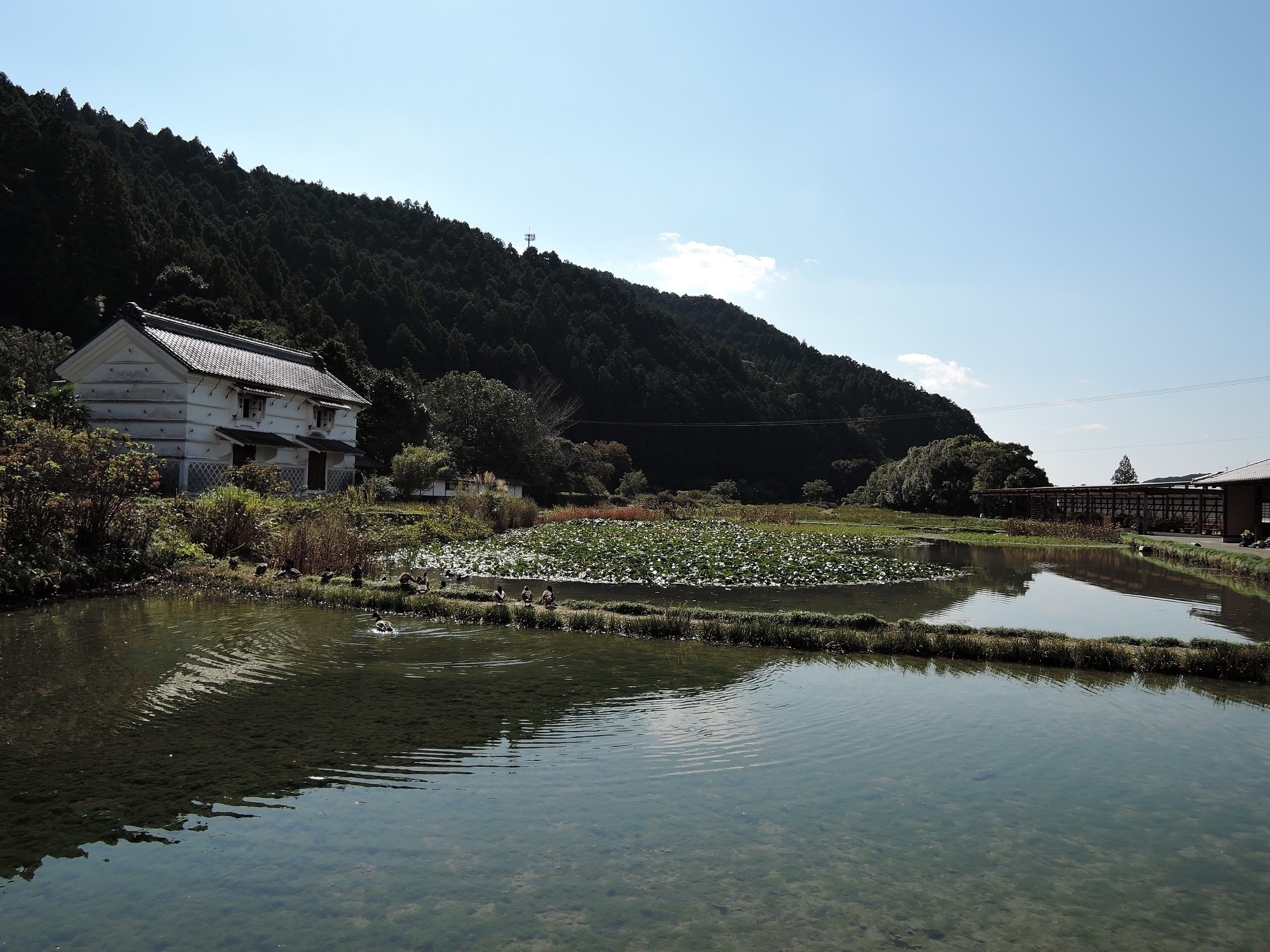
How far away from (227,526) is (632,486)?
5076cm

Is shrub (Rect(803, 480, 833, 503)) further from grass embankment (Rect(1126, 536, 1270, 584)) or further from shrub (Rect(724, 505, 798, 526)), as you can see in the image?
grass embankment (Rect(1126, 536, 1270, 584))

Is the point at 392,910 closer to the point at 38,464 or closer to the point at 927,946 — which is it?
the point at 927,946

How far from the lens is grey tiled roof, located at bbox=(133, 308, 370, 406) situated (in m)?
32.9

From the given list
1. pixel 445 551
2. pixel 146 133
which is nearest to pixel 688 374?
pixel 146 133

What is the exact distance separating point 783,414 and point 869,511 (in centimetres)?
4643

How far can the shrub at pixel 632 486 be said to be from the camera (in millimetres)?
67125

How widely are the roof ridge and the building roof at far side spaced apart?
43.9m

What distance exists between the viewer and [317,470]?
39500mm

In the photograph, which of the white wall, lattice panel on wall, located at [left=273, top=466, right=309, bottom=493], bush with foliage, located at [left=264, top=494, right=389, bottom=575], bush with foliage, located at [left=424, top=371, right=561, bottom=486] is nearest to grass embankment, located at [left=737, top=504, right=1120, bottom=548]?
bush with foliage, located at [left=424, top=371, right=561, bottom=486]

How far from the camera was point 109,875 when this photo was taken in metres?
4.74

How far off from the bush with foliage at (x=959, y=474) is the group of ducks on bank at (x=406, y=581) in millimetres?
55366

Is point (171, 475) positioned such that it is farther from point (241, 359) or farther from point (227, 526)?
point (227, 526)

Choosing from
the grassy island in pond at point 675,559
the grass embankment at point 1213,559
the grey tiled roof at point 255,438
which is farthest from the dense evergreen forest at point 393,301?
the grass embankment at point 1213,559

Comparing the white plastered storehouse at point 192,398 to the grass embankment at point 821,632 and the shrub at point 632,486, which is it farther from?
the shrub at point 632,486
